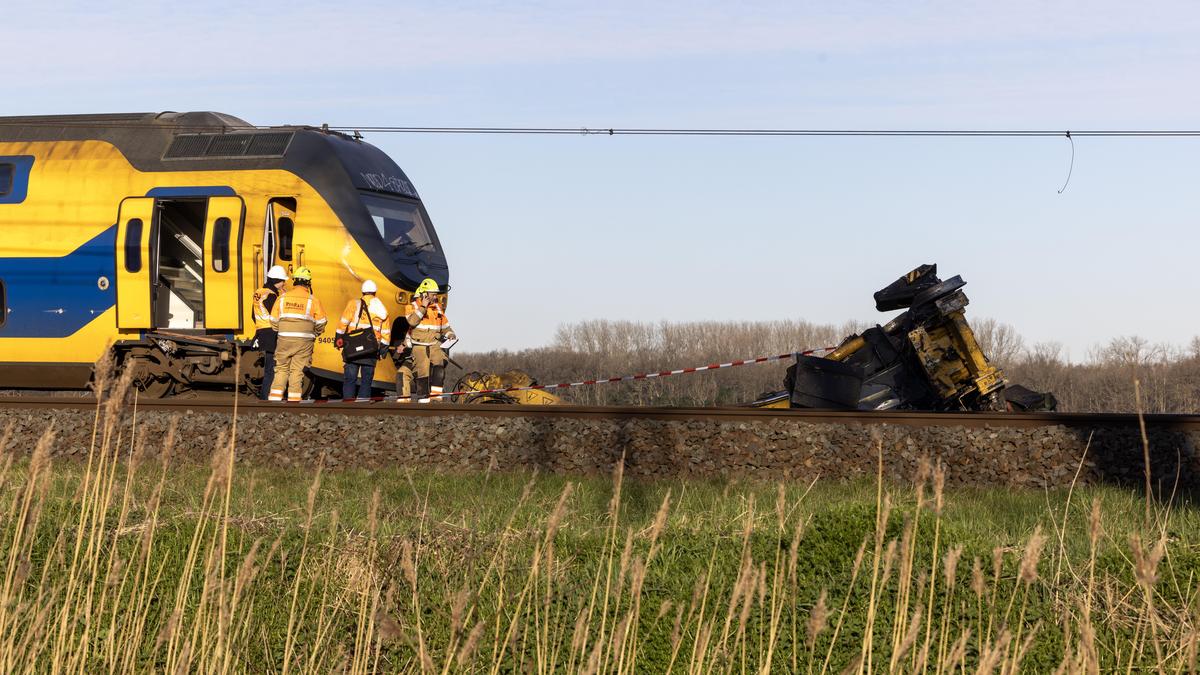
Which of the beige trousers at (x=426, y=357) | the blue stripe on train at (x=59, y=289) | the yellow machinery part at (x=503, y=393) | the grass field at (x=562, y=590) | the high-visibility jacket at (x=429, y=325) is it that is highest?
the blue stripe on train at (x=59, y=289)

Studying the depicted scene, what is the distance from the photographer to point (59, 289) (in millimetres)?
16141

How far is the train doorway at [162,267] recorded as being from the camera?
15.6m

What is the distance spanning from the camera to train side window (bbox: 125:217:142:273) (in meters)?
15.8

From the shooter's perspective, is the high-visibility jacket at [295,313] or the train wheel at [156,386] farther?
the train wheel at [156,386]

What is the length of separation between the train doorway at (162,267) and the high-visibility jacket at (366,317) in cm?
137

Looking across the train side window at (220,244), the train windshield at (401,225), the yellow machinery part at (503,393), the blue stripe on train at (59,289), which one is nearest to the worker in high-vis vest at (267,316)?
the train side window at (220,244)

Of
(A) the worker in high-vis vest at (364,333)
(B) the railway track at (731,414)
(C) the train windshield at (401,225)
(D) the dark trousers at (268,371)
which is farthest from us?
(C) the train windshield at (401,225)

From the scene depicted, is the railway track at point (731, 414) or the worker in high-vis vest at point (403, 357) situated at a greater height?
the worker in high-vis vest at point (403, 357)

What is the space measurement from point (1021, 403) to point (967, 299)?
1.83m

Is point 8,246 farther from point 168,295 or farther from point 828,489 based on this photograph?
point 828,489

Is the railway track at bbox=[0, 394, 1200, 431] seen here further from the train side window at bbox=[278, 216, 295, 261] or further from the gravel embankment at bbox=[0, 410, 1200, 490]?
the train side window at bbox=[278, 216, 295, 261]

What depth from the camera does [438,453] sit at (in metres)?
11.6

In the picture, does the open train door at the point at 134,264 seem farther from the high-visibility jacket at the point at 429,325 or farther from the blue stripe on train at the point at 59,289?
the high-visibility jacket at the point at 429,325

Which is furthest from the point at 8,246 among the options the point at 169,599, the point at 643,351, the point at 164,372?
the point at 643,351
